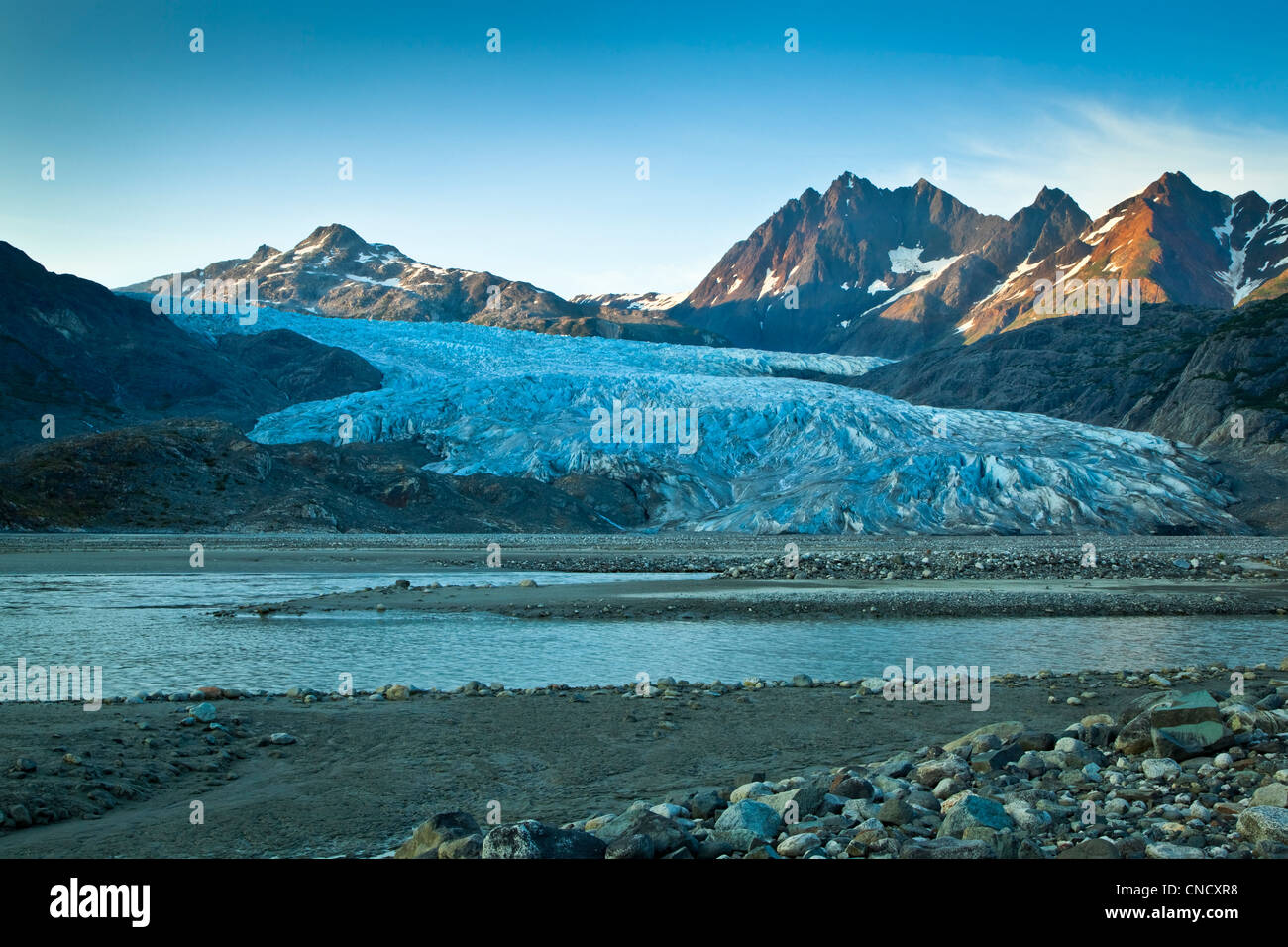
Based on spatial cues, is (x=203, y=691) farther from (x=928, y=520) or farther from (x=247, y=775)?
(x=928, y=520)

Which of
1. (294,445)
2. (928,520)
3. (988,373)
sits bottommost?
(928,520)

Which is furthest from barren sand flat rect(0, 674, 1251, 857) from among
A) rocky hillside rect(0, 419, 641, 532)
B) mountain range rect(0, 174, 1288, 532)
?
mountain range rect(0, 174, 1288, 532)

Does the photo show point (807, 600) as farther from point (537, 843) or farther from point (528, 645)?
point (537, 843)

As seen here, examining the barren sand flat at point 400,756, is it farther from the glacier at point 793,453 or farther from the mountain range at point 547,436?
the glacier at point 793,453

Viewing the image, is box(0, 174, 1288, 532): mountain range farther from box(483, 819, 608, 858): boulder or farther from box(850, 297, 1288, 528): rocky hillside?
box(483, 819, 608, 858): boulder
